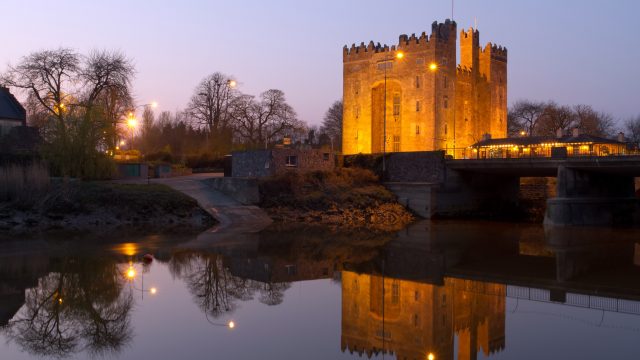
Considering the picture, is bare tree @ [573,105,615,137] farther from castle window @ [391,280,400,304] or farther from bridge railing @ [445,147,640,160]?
castle window @ [391,280,400,304]

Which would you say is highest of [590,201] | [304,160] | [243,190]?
[304,160]

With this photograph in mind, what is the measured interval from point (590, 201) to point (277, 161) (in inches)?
793

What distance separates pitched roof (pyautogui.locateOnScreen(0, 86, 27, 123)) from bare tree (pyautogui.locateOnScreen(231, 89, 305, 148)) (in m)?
23.8

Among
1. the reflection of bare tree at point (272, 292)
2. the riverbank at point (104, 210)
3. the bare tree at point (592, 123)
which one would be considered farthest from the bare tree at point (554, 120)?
the reflection of bare tree at point (272, 292)

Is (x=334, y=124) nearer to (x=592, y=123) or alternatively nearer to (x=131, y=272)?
(x=592, y=123)

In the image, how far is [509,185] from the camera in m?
49.0

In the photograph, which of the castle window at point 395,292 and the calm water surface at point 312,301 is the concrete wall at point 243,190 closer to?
the calm water surface at point 312,301

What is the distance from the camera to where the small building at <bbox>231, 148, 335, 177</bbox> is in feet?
140

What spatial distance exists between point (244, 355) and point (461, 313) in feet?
18.7

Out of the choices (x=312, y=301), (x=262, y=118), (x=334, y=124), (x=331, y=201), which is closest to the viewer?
(x=312, y=301)

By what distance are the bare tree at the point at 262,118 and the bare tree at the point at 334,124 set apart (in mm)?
26362

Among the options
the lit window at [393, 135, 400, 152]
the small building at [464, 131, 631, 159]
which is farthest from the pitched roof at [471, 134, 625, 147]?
the lit window at [393, 135, 400, 152]

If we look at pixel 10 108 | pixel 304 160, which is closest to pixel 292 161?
pixel 304 160

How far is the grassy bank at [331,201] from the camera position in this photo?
3909cm
